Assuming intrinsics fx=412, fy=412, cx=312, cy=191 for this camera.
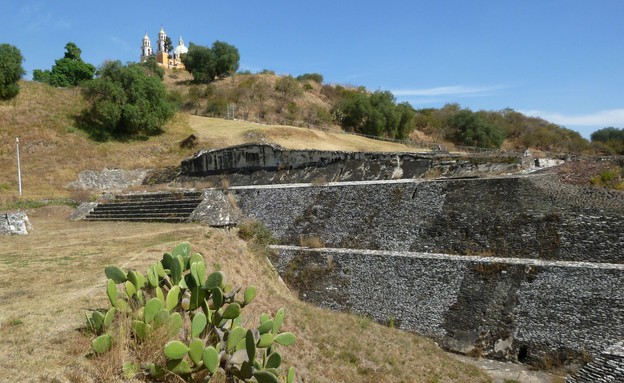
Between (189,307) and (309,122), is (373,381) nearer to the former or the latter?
(189,307)

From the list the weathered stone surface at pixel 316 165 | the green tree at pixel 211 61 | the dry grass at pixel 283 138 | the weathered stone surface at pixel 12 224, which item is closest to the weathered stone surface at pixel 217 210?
the weathered stone surface at pixel 316 165

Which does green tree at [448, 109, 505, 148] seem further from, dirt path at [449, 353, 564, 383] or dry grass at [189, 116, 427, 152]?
dirt path at [449, 353, 564, 383]

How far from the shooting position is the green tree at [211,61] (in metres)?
46.2

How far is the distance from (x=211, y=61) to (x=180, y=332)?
45.7 meters

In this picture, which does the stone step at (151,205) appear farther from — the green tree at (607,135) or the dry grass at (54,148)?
the green tree at (607,135)

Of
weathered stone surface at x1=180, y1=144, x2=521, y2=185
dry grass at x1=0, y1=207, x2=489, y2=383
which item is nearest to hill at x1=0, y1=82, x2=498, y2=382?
dry grass at x1=0, y1=207, x2=489, y2=383

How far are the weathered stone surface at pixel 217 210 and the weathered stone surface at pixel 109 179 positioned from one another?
792cm

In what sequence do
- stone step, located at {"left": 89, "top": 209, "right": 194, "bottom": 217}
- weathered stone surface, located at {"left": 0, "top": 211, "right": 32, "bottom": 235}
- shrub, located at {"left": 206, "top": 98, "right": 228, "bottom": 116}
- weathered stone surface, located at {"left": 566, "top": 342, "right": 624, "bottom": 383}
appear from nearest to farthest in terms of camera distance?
weathered stone surface, located at {"left": 566, "top": 342, "right": 624, "bottom": 383} < weathered stone surface, located at {"left": 0, "top": 211, "right": 32, "bottom": 235} < stone step, located at {"left": 89, "top": 209, "right": 194, "bottom": 217} < shrub, located at {"left": 206, "top": 98, "right": 228, "bottom": 116}

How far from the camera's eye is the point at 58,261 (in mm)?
7750

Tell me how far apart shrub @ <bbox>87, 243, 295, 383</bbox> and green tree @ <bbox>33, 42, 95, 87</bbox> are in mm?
45371

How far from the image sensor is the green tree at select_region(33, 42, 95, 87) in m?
42.7

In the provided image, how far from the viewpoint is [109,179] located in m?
20.7

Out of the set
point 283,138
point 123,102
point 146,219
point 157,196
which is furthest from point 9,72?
point 146,219

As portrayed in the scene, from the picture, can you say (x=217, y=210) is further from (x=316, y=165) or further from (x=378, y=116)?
(x=378, y=116)
